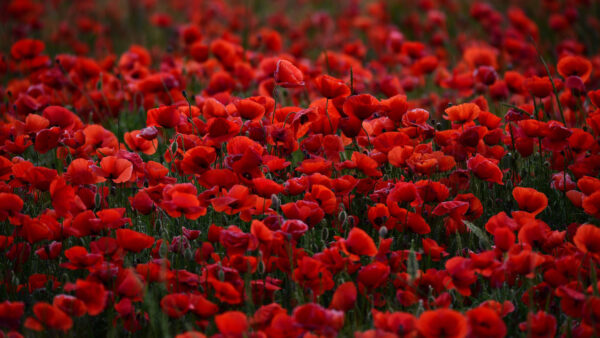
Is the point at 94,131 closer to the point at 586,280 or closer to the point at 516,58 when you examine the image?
the point at 586,280

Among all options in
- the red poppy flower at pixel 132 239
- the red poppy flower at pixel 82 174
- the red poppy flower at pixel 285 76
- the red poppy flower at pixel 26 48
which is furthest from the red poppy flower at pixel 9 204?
the red poppy flower at pixel 26 48

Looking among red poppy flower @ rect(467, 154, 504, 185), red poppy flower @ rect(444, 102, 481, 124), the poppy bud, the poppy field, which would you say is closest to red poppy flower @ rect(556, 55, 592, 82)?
the poppy field

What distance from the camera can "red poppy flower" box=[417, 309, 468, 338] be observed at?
1.30 m

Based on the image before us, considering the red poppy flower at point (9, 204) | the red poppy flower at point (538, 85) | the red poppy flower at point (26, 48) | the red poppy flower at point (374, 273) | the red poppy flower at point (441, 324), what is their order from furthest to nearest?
the red poppy flower at point (26, 48), the red poppy flower at point (538, 85), the red poppy flower at point (9, 204), the red poppy flower at point (374, 273), the red poppy flower at point (441, 324)

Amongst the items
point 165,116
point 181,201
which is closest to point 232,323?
point 181,201

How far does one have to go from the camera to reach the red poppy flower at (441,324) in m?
1.30

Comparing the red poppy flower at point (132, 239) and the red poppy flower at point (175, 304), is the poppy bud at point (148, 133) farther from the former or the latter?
the red poppy flower at point (175, 304)

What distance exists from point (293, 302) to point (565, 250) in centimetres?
76

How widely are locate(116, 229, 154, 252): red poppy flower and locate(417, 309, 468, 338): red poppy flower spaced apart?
0.70 m

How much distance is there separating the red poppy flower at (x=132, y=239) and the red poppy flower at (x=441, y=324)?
70 cm

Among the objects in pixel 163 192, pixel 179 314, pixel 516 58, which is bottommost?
pixel 516 58

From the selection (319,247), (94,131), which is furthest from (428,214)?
(94,131)

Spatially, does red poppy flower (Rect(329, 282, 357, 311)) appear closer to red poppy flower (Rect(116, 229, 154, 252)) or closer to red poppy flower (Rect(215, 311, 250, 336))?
red poppy flower (Rect(215, 311, 250, 336))

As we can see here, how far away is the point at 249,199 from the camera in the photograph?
1.74 metres
